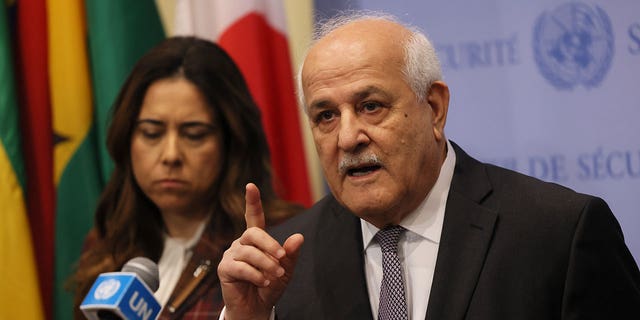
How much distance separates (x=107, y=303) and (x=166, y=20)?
2.15 m

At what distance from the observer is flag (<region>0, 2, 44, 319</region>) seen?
3436 millimetres

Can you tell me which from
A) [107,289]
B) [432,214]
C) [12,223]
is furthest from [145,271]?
[12,223]

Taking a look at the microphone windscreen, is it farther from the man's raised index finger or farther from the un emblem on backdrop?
the un emblem on backdrop

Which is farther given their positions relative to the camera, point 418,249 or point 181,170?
point 181,170

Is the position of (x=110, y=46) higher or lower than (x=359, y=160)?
higher

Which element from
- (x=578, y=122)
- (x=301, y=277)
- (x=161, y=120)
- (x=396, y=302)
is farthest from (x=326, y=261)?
(x=578, y=122)

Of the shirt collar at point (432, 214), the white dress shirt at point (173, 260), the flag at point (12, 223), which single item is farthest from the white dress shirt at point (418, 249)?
the flag at point (12, 223)

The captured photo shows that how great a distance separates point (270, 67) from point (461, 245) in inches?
70.9

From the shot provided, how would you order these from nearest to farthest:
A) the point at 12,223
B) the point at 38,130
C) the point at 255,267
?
the point at 255,267, the point at 12,223, the point at 38,130

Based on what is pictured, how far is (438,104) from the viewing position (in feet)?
6.87

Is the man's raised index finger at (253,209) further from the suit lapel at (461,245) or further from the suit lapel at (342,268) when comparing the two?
the suit lapel at (461,245)

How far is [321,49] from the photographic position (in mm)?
2066

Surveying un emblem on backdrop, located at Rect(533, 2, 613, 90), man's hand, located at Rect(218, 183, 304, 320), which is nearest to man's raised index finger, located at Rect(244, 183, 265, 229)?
man's hand, located at Rect(218, 183, 304, 320)

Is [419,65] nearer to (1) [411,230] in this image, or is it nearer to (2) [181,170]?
(1) [411,230]
